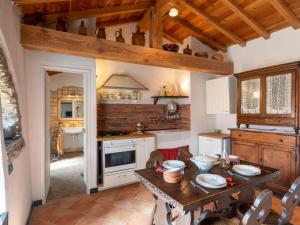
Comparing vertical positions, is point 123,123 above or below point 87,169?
above

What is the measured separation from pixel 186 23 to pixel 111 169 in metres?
3.33

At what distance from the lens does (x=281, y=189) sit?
289cm

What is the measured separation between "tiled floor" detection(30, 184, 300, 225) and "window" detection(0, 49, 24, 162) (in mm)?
1152

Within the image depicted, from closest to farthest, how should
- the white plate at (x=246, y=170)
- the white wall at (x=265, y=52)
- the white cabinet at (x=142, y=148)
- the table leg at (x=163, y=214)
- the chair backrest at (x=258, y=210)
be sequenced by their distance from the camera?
the chair backrest at (x=258, y=210)
the table leg at (x=163, y=214)
the white plate at (x=246, y=170)
the white wall at (x=265, y=52)
the white cabinet at (x=142, y=148)

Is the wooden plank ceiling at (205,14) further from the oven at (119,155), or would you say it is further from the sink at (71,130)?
the sink at (71,130)

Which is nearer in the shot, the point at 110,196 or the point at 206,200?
the point at 206,200

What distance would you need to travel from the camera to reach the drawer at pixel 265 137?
9.06ft

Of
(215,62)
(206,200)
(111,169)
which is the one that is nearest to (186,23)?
(215,62)

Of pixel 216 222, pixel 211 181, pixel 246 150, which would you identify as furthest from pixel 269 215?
pixel 246 150

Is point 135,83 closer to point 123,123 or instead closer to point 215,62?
point 123,123

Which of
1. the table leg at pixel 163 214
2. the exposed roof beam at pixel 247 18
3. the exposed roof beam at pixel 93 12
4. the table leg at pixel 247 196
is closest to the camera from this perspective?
the table leg at pixel 163 214

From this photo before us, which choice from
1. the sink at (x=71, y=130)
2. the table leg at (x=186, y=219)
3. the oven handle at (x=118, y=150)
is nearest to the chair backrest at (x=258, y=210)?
the table leg at (x=186, y=219)

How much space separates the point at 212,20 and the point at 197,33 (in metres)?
0.60

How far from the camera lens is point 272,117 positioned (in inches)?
120
